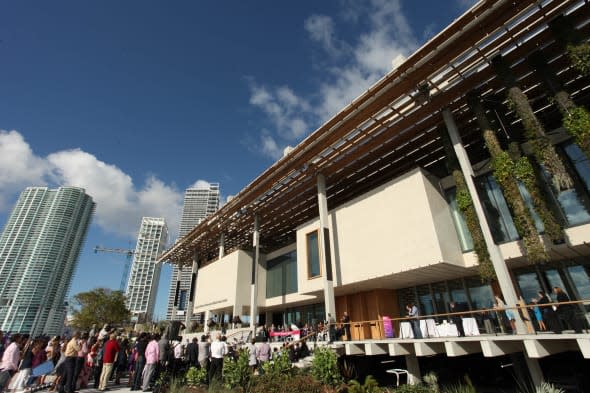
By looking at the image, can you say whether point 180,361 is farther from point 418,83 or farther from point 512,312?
point 418,83

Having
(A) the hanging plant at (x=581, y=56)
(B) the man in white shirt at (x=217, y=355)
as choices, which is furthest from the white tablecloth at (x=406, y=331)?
(A) the hanging plant at (x=581, y=56)

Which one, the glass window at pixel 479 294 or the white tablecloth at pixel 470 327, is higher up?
the glass window at pixel 479 294

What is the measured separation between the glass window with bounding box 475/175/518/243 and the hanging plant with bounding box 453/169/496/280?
0.57 metres

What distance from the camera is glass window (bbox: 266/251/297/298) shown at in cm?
2420

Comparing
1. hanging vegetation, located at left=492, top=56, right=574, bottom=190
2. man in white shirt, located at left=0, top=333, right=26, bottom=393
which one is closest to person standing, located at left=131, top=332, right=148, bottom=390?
man in white shirt, located at left=0, top=333, right=26, bottom=393

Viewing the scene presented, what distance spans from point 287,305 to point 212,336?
270 inches

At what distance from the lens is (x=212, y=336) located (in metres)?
22.0

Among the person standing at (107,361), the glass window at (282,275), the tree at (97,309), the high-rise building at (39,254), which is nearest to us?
the person standing at (107,361)

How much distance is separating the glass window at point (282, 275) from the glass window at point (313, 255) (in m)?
5.28

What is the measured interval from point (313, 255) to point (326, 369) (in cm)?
1081

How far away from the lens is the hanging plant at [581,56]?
9.45m

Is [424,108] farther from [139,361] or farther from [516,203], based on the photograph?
[139,361]

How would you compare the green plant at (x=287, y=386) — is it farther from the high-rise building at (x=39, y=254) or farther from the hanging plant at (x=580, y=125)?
the high-rise building at (x=39, y=254)

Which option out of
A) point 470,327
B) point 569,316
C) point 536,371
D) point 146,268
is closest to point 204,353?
point 470,327
